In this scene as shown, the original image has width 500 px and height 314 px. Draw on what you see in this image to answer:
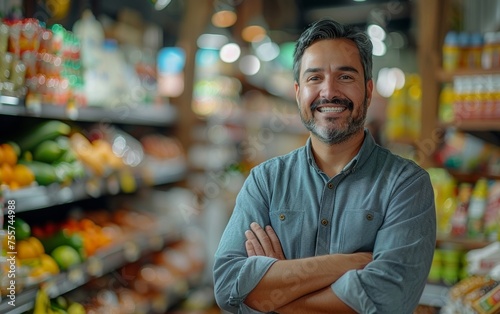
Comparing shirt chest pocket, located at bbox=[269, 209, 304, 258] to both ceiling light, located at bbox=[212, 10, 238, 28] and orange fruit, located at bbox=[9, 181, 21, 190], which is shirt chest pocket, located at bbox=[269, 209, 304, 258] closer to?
orange fruit, located at bbox=[9, 181, 21, 190]

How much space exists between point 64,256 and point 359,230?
199 cm

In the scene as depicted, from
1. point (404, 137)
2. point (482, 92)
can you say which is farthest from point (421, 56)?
point (404, 137)

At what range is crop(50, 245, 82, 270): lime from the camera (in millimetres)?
3193

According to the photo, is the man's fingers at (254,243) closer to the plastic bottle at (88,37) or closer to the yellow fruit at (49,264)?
the yellow fruit at (49,264)

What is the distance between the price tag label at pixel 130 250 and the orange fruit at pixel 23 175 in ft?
4.00

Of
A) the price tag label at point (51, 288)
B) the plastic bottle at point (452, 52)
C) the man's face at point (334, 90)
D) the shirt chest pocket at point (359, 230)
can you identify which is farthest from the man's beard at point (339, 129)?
the plastic bottle at point (452, 52)

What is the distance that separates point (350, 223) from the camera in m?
1.75

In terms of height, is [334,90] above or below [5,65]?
below

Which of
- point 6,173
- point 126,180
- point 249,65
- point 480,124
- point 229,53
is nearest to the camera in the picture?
point 6,173

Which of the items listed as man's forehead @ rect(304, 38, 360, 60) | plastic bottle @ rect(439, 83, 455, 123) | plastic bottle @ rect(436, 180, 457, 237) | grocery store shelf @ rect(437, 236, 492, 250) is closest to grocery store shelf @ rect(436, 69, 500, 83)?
plastic bottle @ rect(439, 83, 455, 123)

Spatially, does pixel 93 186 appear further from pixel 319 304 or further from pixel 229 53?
pixel 229 53

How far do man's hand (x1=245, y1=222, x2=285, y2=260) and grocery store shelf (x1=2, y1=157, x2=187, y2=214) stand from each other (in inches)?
55.0

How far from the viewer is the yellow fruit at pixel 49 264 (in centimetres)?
305

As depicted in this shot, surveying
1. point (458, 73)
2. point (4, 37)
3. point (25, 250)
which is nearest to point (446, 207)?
point (458, 73)
